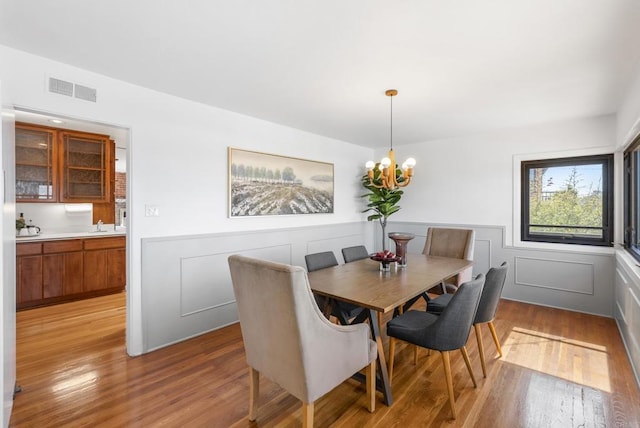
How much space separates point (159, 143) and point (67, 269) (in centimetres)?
256

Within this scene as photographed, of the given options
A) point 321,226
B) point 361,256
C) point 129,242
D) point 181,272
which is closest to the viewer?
point 129,242

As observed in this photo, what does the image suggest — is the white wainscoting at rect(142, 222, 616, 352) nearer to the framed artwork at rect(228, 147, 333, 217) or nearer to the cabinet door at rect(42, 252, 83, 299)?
the framed artwork at rect(228, 147, 333, 217)

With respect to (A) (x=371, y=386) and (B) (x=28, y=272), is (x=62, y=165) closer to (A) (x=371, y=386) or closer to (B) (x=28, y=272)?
(B) (x=28, y=272)

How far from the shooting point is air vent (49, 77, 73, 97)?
2262 millimetres

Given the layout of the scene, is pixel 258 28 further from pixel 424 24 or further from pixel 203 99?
pixel 203 99

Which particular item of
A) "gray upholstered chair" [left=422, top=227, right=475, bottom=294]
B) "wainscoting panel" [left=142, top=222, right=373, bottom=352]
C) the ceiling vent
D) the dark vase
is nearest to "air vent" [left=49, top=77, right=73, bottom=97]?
the ceiling vent

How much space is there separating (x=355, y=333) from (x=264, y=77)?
2105 millimetres

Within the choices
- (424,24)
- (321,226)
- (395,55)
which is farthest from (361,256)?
(424,24)

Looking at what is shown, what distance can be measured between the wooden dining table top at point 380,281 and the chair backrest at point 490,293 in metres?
0.32

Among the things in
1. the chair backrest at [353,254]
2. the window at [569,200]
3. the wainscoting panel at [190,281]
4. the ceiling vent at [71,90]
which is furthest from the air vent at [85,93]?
the window at [569,200]

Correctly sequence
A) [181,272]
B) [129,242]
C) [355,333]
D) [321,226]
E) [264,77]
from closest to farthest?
[355,333]
[264,77]
[129,242]
[181,272]
[321,226]

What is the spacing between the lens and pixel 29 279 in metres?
3.73

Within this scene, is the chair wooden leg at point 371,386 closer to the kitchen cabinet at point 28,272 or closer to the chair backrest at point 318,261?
the chair backrest at point 318,261

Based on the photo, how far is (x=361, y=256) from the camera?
3.42 metres
